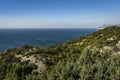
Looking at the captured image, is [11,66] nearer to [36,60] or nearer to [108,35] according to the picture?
[36,60]

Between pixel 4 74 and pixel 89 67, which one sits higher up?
pixel 89 67

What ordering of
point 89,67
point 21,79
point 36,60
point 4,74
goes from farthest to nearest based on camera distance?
point 36,60 < point 4,74 < point 21,79 < point 89,67

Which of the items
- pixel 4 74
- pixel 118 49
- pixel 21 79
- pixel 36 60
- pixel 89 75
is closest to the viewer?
pixel 89 75

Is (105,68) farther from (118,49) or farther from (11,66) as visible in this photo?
(118,49)

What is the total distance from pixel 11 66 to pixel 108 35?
918 inches

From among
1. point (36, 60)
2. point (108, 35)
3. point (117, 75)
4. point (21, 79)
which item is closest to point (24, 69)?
point (21, 79)

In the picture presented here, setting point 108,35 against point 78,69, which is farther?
point 108,35

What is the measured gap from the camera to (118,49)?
103ft

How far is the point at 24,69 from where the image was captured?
66.7ft

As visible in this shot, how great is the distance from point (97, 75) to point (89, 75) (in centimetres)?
57

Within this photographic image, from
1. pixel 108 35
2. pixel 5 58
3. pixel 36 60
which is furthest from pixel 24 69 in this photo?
pixel 108 35

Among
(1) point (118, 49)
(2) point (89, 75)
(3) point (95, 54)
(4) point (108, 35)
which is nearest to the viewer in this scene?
(2) point (89, 75)

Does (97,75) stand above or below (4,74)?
above

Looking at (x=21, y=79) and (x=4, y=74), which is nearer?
(x=21, y=79)
